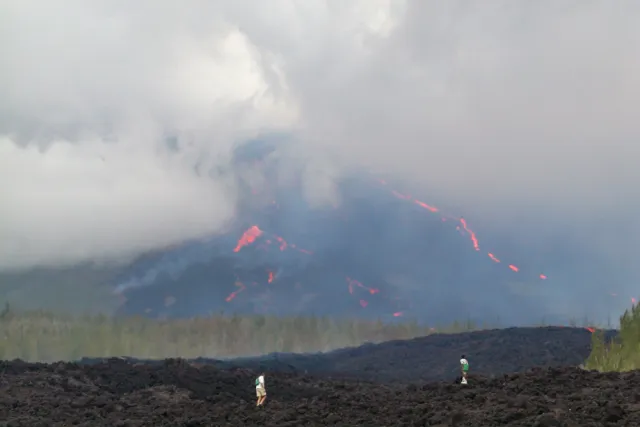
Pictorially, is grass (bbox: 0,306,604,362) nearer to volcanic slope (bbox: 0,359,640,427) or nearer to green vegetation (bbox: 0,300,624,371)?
green vegetation (bbox: 0,300,624,371)

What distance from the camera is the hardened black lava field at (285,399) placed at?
47.0 ft

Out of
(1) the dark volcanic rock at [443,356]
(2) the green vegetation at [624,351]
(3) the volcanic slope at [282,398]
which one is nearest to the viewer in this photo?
(3) the volcanic slope at [282,398]

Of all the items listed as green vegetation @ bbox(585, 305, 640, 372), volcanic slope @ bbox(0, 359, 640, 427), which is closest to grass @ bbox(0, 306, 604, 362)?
volcanic slope @ bbox(0, 359, 640, 427)

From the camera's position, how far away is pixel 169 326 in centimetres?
4984

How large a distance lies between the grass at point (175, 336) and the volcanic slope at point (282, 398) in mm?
12619

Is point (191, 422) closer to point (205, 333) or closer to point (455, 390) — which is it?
point (455, 390)

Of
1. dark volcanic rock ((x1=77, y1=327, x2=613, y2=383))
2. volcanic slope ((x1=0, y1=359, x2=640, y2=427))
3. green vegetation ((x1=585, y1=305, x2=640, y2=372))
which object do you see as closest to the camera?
volcanic slope ((x1=0, y1=359, x2=640, y2=427))

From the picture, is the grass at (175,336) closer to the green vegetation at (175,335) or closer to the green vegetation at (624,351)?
the green vegetation at (175,335)

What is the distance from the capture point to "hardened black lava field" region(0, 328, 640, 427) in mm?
14320

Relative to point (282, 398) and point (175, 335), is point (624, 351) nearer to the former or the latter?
point (282, 398)

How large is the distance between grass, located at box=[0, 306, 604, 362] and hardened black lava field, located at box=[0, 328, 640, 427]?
12.6m

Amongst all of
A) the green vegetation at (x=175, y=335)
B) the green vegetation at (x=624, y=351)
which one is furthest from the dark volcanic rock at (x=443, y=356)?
the green vegetation at (x=624, y=351)

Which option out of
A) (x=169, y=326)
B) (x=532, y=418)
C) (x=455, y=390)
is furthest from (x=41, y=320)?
(x=532, y=418)

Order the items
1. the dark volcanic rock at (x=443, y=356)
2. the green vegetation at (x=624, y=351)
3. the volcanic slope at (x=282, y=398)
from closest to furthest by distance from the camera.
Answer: the volcanic slope at (x=282, y=398) → the green vegetation at (x=624, y=351) → the dark volcanic rock at (x=443, y=356)
